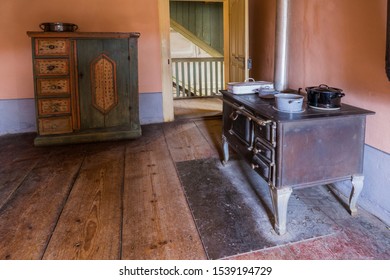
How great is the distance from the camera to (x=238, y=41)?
170 inches

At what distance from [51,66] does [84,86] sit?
380mm

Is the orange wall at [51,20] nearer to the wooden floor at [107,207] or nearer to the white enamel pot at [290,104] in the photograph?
the wooden floor at [107,207]

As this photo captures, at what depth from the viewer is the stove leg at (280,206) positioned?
183cm

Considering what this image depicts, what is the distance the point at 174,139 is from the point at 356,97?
2163 mm

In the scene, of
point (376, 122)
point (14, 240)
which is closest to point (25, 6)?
point (14, 240)

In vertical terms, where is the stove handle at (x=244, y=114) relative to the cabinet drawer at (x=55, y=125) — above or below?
above

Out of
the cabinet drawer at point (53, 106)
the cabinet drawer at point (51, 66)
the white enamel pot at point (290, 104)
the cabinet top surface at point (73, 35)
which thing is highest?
the cabinet top surface at point (73, 35)

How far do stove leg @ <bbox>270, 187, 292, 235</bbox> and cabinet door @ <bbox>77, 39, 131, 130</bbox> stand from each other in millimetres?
2396

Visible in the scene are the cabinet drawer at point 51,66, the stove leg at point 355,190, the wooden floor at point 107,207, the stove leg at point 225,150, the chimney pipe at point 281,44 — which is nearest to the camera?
the wooden floor at point 107,207

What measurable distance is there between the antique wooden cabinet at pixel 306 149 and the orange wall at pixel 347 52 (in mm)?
166

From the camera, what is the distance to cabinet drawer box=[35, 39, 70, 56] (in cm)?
335

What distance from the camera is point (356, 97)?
2107mm

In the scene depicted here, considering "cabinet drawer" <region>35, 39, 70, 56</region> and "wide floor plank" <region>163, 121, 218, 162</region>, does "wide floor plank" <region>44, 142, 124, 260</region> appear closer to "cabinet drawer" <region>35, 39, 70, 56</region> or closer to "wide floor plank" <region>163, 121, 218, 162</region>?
"wide floor plank" <region>163, 121, 218, 162</region>

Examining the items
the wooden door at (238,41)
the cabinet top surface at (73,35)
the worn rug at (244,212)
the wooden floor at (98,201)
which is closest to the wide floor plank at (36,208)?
the wooden floor at (98,201)
